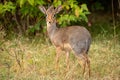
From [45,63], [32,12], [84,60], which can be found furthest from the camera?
[32,12]

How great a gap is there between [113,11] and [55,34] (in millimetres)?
5382

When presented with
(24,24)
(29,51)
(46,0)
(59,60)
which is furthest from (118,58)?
(24,24)

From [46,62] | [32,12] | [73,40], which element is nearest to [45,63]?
[46,62]

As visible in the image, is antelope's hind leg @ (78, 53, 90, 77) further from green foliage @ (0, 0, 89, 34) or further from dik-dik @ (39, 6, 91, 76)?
green foliage @ (0, 0, 89, 34)

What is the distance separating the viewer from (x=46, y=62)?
7785 millimetres

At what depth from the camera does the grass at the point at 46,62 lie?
6934mm

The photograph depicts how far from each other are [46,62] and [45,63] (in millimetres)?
81

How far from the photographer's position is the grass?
6934mm

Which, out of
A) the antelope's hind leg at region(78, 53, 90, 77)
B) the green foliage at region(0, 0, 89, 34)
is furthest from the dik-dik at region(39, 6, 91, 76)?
the green foliage at region(0, 0, 89, 34)

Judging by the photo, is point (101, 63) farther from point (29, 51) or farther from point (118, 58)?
point (29, 51)

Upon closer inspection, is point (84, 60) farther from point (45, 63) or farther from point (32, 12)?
point (32, 12)

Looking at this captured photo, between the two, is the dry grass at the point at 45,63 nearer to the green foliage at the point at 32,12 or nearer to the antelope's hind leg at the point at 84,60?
the antelope's hind leg at the point at 84,60

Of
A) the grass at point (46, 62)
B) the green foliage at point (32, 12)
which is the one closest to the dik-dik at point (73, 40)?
the grass at point (46, 62)

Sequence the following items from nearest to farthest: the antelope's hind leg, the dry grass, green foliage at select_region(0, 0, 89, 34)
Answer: the dry grass < the antelope's hind leg < green foliage at select_region(0, 0, 89, 34)
